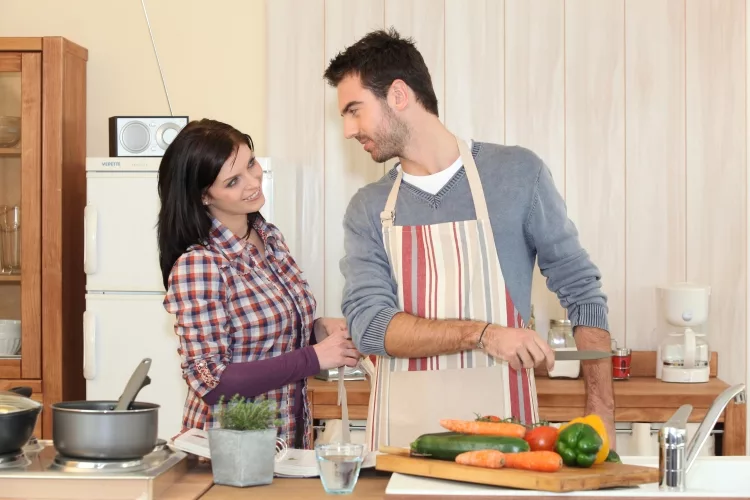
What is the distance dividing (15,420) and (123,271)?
183 centimetres

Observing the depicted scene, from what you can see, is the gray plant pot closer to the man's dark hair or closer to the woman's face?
the woman's face

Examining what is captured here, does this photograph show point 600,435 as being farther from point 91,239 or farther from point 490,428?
point 91,239

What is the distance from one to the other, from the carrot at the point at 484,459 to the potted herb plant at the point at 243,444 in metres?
0.35

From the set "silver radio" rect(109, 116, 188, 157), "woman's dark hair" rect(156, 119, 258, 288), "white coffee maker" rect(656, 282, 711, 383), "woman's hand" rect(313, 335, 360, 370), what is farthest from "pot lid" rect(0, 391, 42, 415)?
"white coffee maker" rect(656, 282, 711, 383)

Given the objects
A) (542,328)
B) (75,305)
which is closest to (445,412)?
(542,328)

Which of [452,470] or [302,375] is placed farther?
[302,375]

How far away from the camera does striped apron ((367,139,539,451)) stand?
7.14 ft

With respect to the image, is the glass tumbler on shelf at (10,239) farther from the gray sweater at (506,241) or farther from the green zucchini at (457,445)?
the green zucchini at (457,445)

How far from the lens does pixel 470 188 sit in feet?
7.20

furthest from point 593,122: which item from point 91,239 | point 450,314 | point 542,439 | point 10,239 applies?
point 542,439

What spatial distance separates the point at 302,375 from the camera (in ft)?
6.95

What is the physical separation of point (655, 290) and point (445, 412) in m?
1.78

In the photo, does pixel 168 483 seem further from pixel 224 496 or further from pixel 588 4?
pixel 588 4

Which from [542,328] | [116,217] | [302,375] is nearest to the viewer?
[302,375]
